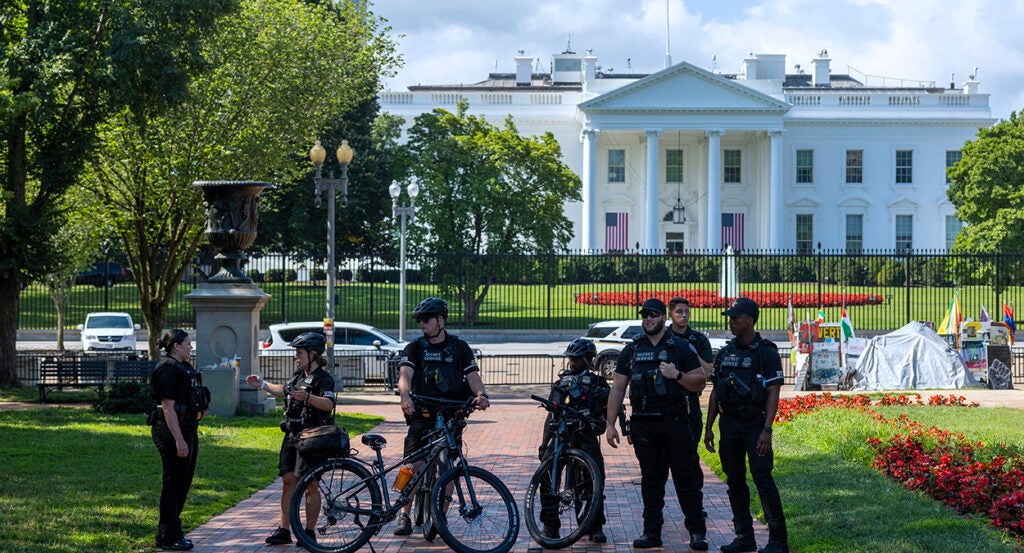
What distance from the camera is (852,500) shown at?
9.70m

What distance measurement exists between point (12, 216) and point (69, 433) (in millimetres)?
6759

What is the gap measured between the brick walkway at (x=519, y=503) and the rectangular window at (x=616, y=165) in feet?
173

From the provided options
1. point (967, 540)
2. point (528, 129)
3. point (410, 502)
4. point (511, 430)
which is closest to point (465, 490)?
point (410, 502)

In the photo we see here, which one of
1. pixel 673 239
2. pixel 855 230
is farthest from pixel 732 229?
pixel 855 230

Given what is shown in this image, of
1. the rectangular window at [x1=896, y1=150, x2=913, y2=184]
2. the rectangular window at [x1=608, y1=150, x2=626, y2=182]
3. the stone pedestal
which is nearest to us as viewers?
the stone pedestal

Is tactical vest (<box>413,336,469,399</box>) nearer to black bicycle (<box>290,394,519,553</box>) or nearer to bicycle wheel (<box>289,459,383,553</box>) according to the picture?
black bicycle (<box>290,394,519,553</box>)

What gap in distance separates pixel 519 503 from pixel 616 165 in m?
60.3

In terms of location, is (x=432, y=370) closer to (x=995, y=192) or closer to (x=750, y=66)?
(x=995, y=192)

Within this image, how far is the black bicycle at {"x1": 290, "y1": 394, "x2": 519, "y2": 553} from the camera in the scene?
27.0 ft

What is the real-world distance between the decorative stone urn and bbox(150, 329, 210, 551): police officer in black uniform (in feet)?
30.9

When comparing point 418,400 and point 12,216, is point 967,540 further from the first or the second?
point 12,216

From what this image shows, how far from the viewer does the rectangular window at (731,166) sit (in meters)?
71.2

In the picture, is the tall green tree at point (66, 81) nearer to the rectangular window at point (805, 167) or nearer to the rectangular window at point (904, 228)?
the rectangular window at point (805, 167)

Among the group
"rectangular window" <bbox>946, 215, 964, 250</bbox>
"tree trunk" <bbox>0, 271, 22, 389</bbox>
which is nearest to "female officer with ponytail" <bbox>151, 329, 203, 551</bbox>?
"tree trunk" <bbox>0, 271, 22, 389</bbox>
